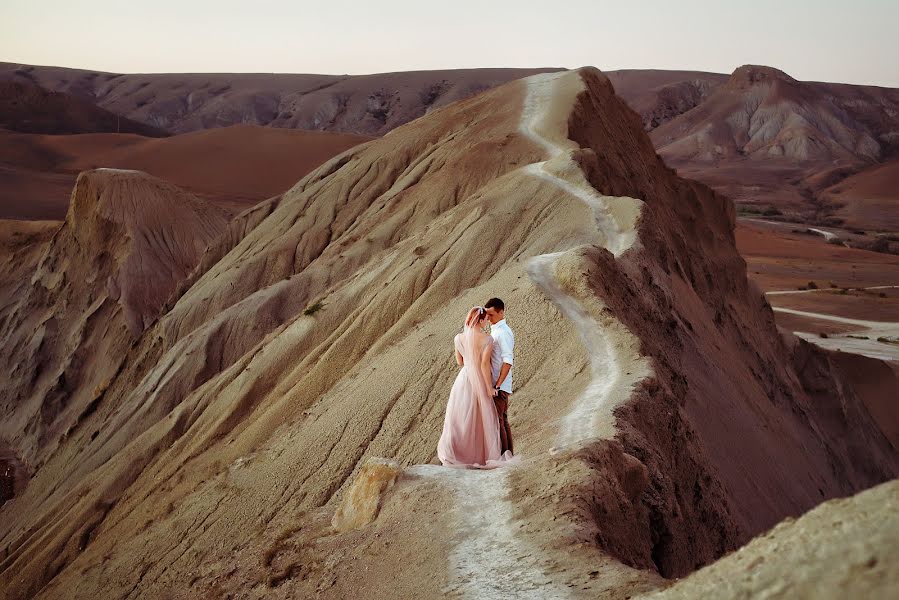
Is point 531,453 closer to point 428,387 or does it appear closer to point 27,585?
point 428,387

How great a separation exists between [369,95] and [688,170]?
43279 mm

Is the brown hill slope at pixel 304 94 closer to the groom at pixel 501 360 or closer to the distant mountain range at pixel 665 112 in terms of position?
the distant mountain range at pixel 665 112

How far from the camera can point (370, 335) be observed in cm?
1633

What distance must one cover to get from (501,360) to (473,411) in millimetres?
530

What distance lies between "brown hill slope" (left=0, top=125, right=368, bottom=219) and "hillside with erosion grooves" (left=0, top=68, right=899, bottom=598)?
1271 inches

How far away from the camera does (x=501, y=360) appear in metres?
8.36

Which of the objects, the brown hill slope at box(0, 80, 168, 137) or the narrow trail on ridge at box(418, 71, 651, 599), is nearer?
the narrow trail on ridge at box(418, 71, 651, 599)

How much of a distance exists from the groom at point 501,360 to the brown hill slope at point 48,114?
9066 centimetres

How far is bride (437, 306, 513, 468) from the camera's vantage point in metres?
8.30

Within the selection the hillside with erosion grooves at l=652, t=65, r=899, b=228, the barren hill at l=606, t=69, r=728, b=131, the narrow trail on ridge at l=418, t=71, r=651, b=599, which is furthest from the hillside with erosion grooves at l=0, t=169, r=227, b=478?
the barren hill at l=606, t=69, r=728, b=131

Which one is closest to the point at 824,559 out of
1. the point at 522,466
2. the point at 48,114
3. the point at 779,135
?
the point at 522,466

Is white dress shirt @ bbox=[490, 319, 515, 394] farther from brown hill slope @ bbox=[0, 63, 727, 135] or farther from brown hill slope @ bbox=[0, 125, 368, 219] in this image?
brown hill slope @ bbox=[0, 63, 727, 135]

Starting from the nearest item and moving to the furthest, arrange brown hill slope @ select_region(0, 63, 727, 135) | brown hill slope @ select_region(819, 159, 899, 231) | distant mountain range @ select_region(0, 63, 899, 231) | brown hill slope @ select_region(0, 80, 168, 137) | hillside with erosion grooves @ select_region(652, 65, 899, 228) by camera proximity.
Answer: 1. brown hill slope @ select_region(819, 159, 899, 231)
2. brown hill slope @ select_region(0, 80, 168, 137)
3. distant mountain range @ select_region(0, 63, 899, 231)
4. hillside with erosion grooves @ select_region(652, 65, 899, 228)
5. brown hill slope @ select_region(0, 63, 727, 135)

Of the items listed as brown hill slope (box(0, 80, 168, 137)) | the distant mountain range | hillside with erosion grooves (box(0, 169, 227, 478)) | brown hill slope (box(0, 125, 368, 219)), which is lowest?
hillside with erosion grooves (box(0, 169, 227, 478))
